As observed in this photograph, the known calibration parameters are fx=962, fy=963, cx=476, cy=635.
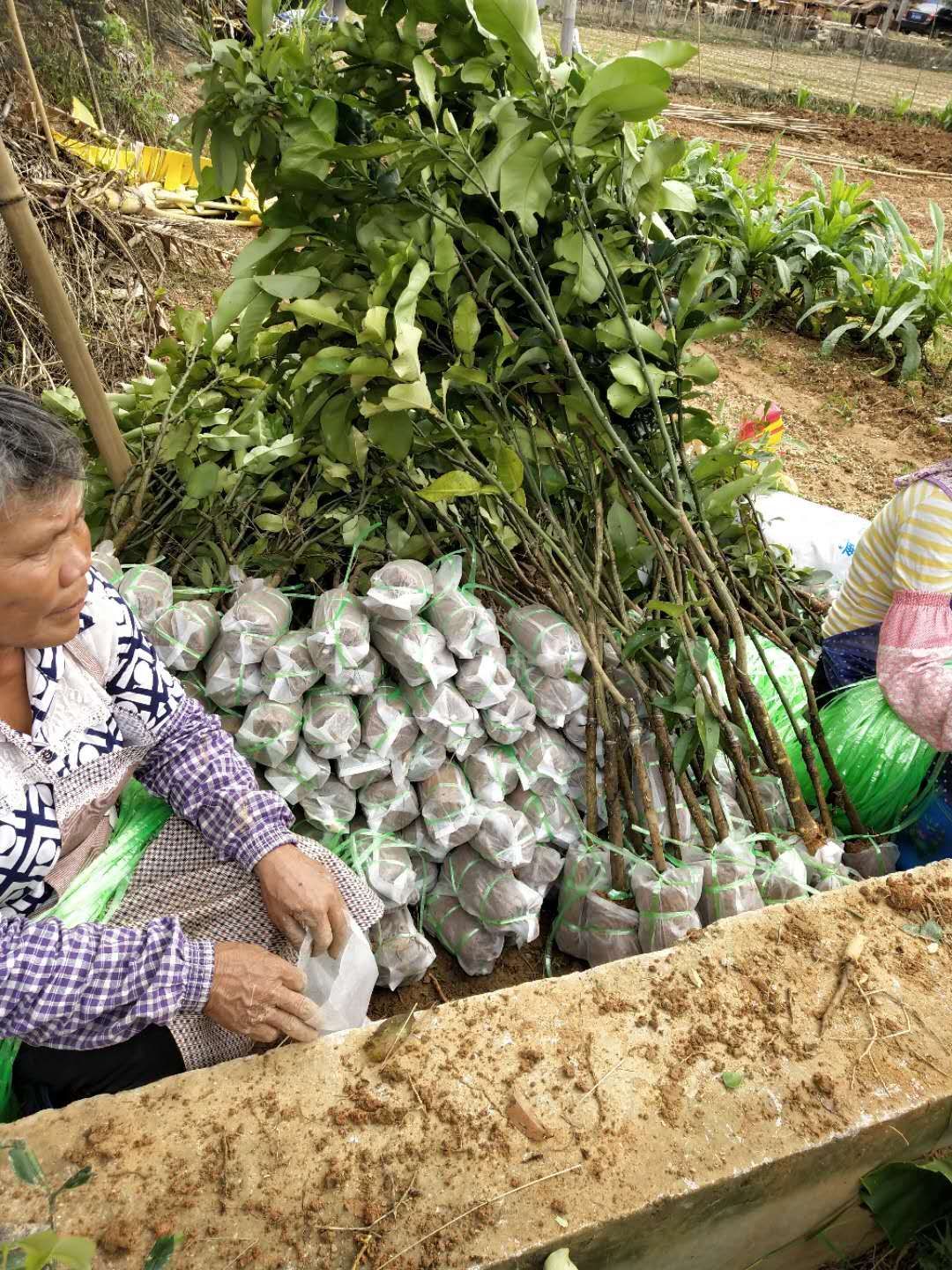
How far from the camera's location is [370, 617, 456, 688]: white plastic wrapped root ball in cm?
172

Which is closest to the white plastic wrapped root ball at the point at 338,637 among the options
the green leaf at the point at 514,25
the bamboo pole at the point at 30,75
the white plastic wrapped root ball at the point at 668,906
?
the white plastic wrapped root ball at the point at 668,906

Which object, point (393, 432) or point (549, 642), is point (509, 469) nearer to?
point (393, 432)

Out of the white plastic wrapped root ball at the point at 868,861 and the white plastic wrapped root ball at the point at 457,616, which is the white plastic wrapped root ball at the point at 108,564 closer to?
the white plastic wrapped root ball at the point at 457,616

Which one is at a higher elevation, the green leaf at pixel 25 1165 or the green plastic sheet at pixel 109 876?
the green leaf at pixel 25 1165

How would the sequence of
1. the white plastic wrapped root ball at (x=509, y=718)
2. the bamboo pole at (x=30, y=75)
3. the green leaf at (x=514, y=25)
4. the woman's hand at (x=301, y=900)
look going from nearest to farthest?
the woman's hand at (x=301, y=900)
the green leaf at (x=514, y=25)
the white plastic wrapped root ball at (x=509, y=718)
the bamboo pole at (x=30, y=75)

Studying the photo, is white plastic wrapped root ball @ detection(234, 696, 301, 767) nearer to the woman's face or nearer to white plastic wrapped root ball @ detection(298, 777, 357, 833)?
white plastic wrapped root ball @ detection(298, 777, 357, 833)

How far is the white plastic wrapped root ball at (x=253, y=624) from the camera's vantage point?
1730mm

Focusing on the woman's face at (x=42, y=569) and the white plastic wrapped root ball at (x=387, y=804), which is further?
the white plastic wrapped root ball at (x=387, y=804)

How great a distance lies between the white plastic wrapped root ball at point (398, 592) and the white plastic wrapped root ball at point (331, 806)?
331 millimetres

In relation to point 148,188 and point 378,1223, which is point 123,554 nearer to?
point 378,1223

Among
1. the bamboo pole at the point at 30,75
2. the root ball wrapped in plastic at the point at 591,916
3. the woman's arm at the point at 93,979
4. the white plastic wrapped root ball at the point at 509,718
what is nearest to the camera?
the woman's arm at the point at 93,979

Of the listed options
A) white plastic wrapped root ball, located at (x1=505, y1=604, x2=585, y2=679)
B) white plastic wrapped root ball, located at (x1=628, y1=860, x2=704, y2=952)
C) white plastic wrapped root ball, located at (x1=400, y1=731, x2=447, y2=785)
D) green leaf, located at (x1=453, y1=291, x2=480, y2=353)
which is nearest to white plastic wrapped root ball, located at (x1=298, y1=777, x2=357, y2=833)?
white plastic wrapped root ball, located at (x1=400, y1=731, x2=447, y2=785)

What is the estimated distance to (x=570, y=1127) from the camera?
1.27 metres

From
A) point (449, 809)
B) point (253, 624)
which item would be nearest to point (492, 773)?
point (449, 809)
